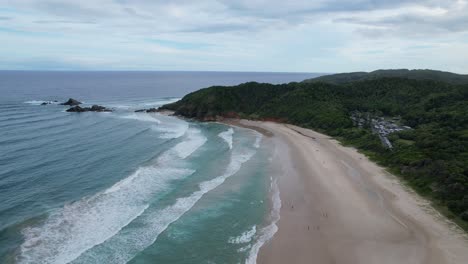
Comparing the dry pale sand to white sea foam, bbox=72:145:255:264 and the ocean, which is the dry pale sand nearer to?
the ocean

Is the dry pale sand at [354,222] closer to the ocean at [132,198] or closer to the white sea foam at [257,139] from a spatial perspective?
the ocean at [132,198]

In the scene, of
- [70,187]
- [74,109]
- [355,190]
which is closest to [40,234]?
[70,187]

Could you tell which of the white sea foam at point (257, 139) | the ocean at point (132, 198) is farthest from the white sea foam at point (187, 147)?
the white sea foam at point (257, 139)

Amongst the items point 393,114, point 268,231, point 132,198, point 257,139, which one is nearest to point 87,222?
point 132,198

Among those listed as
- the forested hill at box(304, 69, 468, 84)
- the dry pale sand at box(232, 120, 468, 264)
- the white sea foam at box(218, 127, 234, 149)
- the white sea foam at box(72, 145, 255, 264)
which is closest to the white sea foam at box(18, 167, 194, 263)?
the white sea foam at box(72, 145, 255, 264)

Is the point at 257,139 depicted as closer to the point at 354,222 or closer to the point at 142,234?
the point at 354,222

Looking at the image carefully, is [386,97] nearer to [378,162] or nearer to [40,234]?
[378,162]

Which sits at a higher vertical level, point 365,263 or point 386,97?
point 386,97
